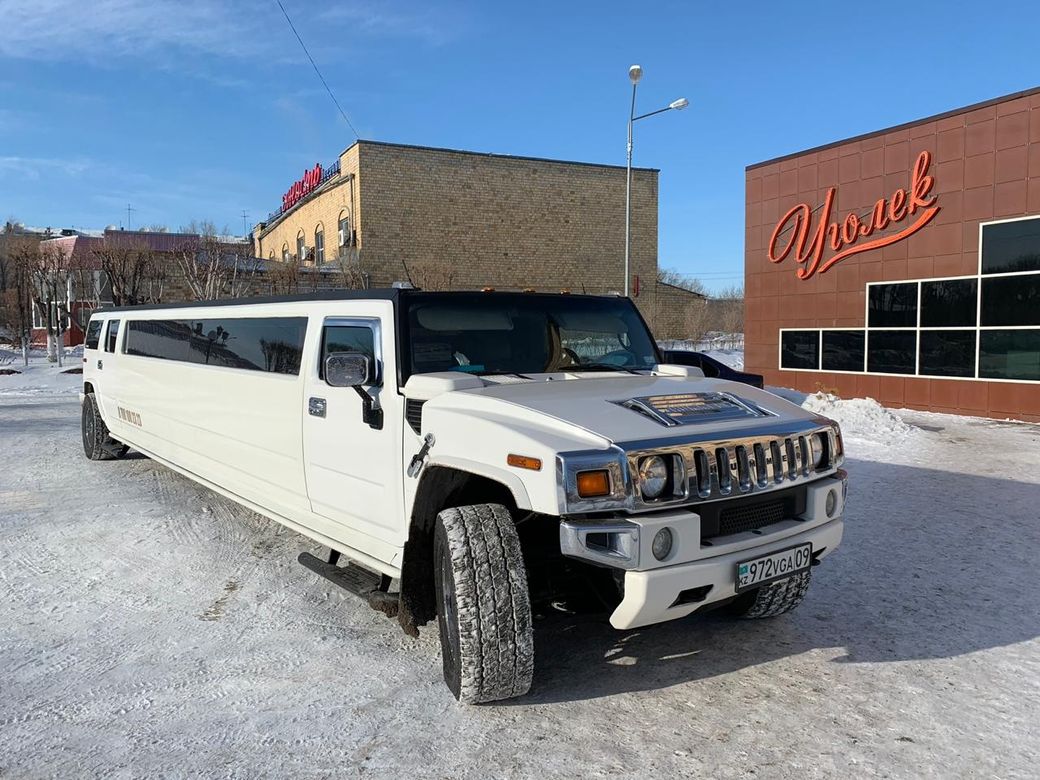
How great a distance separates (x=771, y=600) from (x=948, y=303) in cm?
1291

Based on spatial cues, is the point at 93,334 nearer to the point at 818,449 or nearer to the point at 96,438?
the point at 96,438

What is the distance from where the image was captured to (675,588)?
3.07 meters

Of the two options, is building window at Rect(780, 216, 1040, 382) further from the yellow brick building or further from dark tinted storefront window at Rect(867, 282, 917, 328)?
the yellow brick building

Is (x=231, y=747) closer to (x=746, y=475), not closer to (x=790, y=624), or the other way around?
(x=746, y=475)

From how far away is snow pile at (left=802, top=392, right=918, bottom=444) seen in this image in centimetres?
1160

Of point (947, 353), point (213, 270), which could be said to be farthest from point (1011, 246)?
point (213, 270)

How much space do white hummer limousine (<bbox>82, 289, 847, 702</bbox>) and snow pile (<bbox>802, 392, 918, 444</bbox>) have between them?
7950 mm

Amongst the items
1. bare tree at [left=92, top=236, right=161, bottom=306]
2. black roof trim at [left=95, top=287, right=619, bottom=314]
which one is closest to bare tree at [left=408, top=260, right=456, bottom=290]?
bare tree at [left=92, top=236, right=161, bottom=306]

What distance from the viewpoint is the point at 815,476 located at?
3729 millimetres

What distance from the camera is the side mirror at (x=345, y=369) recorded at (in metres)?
3.88

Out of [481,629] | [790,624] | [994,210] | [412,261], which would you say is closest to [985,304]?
[994,210]

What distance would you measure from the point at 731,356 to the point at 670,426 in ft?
90.7

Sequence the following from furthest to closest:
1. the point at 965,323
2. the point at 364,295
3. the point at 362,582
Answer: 1. the point at 965,323
2. the point at 364,295
3. the point at 362,582

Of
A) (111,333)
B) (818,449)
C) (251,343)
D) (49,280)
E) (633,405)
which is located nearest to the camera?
(633,405)
